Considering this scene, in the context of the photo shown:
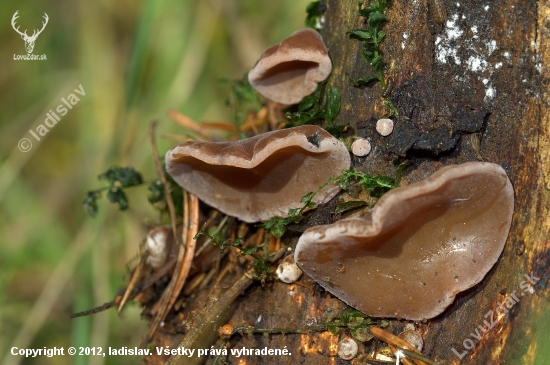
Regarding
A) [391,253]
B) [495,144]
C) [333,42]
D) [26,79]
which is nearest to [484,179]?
[495,144]

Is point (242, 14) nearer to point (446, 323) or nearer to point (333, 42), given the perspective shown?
point (333, 42)

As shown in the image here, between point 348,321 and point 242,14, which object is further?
point 242,14

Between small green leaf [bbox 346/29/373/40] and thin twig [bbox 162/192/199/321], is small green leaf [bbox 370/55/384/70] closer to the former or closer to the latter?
small green leaf [bbox 346/29/373/40]

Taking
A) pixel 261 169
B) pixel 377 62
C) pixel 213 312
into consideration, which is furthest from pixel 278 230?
pixel 377 62

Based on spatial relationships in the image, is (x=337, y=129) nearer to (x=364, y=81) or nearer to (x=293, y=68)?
(x=364, y=81)

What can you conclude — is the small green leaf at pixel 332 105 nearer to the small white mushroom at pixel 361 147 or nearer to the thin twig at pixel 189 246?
the small white mushroom at pixel 361 147

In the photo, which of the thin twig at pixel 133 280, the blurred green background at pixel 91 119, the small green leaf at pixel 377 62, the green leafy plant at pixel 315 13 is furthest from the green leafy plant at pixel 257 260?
the blurred green background at pixel 91 119
